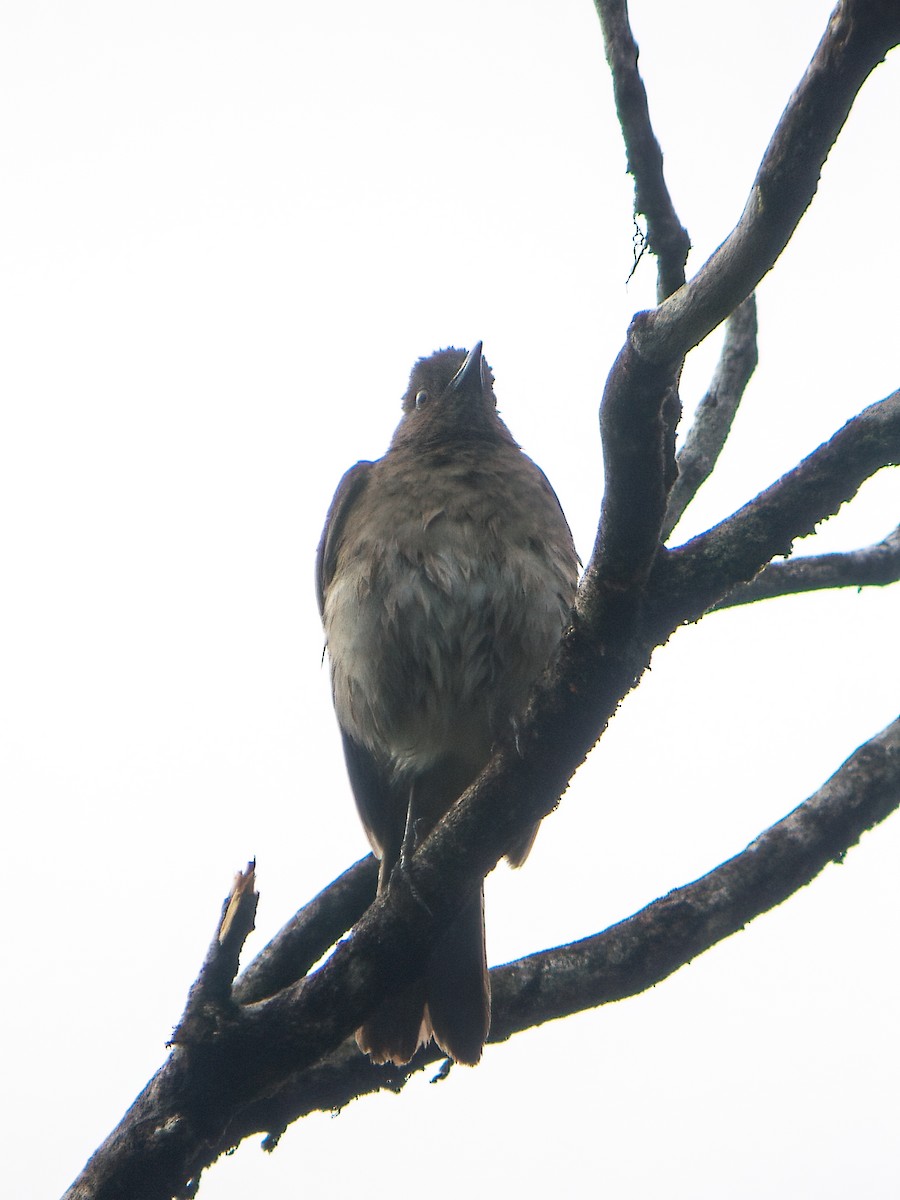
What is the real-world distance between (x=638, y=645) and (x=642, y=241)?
1130 mm

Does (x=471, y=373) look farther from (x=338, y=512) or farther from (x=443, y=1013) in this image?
(x=443, y=1013)

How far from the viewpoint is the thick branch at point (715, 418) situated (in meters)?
4.89

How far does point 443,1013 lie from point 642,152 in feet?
9.30

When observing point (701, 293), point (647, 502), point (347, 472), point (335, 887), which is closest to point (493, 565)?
point (347, 472)

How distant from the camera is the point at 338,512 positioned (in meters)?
5.04

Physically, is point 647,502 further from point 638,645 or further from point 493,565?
point 493,565

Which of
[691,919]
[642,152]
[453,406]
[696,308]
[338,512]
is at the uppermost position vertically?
[453,406]

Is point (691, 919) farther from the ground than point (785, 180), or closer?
closer

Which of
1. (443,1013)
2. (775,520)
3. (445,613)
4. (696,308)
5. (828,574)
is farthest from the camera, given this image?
(828,574)

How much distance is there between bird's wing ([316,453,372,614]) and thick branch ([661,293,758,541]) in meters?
1.42

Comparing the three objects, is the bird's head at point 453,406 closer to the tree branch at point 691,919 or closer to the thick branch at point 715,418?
the thick branch at point 715,418

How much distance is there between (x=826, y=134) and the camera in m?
2.15

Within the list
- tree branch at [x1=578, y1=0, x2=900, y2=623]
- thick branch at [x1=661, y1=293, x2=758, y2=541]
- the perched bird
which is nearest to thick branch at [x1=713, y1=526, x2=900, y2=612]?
thick branch at [x1=661, y1=293, x2=758, y2=541]

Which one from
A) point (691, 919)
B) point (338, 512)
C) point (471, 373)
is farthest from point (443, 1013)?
point (471, 373)
